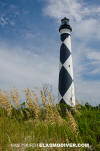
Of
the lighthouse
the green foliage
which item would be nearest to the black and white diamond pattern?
the lighthouse

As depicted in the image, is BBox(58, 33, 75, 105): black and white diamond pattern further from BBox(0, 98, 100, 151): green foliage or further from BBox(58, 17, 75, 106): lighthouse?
BBox(0, 98, 100, 151): green foliage

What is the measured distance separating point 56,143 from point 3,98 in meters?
1.15

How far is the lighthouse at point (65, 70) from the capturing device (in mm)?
11007

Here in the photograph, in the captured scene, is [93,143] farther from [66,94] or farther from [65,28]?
[65,28]

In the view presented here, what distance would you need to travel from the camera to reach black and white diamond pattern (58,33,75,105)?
11.0 meters

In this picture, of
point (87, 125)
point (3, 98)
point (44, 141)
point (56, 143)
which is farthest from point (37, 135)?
point (87, 125)

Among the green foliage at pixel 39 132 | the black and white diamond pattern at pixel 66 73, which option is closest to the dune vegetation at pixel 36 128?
the green foliage at pixel 39 132

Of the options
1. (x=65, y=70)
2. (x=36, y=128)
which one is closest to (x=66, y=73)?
(x=65, y=70)

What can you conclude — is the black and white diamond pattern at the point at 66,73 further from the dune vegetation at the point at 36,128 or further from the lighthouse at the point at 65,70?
the dune vegetation at the point at 36,128

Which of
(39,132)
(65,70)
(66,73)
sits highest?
(65,70)

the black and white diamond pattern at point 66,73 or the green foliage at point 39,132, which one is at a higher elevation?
the black and white diamond pattern at point 66,73

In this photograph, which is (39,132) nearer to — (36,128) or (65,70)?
(36,128)

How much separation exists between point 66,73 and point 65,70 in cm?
22

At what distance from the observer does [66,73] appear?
37.0 ft
